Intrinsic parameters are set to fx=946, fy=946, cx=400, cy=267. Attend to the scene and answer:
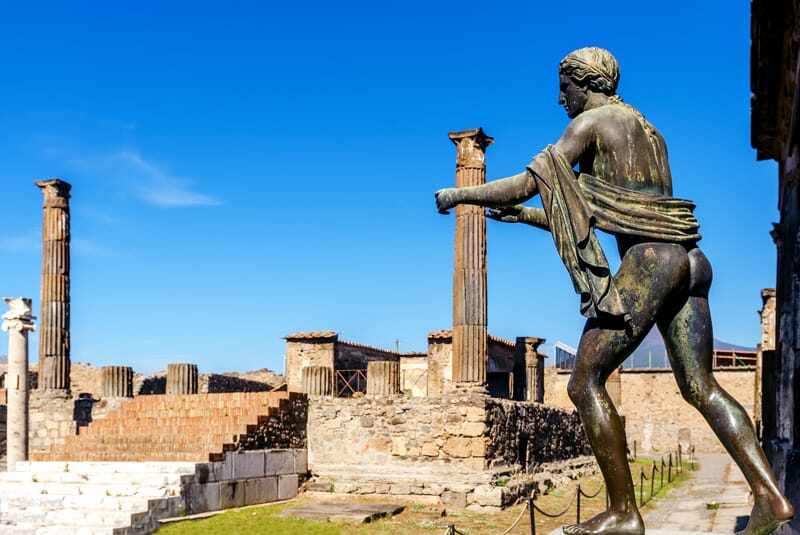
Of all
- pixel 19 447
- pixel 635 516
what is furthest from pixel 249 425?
pixel 635 516

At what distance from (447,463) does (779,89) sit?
995 cm

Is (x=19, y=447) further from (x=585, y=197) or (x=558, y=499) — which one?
(x=585, y=197)

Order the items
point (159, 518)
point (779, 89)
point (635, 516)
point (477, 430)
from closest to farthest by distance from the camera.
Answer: point (635, 516) < point (779, 89) < point (159, 518) < point (477, 430)

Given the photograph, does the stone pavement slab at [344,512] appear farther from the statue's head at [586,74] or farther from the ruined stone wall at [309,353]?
the ruined stone wall at [309,353]

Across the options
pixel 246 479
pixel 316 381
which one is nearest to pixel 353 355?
pixel 316 381

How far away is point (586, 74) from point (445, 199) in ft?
2.70

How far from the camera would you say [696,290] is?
3938 millimetres

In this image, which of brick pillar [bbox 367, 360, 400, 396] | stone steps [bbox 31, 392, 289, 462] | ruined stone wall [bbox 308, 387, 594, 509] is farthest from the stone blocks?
brick pillar [bbox 367, 360, 400, 396]

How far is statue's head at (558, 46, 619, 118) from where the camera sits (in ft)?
13.6

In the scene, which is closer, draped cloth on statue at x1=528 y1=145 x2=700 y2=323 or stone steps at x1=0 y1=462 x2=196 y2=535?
draped cloth on statue at x1=528 y1=145 x2=700 y2=323

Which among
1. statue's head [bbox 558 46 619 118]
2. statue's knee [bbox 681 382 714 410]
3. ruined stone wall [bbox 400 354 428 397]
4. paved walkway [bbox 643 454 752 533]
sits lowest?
paved walkway [bbox 643 454 752 533]

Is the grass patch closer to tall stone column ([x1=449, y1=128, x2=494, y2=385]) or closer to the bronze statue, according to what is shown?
tall stone column ([x1=449, y1=128, x2=494, y2=385])

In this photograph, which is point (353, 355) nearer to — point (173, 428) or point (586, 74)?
point (173, 428)

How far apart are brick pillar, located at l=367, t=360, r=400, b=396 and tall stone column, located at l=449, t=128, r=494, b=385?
1302 mm
